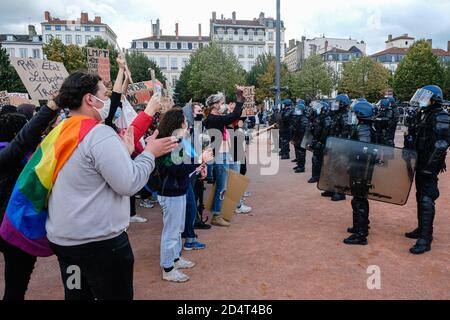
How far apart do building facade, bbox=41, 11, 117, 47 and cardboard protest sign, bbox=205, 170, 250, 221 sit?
253 feet

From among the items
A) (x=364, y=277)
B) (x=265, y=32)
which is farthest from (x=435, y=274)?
(x=265, y=32)

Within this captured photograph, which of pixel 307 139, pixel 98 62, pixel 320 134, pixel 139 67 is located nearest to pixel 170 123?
pixel 98 62

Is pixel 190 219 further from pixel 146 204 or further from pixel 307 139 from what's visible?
pixel 307 139

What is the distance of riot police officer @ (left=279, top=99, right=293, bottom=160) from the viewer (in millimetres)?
12986

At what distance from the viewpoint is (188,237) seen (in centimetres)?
498

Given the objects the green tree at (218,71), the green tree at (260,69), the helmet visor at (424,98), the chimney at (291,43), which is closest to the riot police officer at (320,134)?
the helmet visor at (424,98)

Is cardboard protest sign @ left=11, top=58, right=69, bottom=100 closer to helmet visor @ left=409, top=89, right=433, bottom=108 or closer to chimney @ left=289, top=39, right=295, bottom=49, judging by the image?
helmet visor @ left=409, top=89, right=433, bottom=108

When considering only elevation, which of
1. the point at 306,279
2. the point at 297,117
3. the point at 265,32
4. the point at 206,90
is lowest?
the point at 306,279

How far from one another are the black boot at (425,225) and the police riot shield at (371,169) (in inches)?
8.9

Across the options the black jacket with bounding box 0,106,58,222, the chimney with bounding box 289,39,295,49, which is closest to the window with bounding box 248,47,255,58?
the chimney with bounding box 289,39,295,49

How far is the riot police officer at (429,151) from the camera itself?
4551 millimetres

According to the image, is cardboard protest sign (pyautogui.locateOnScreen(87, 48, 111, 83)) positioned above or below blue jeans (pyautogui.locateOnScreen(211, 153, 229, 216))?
above

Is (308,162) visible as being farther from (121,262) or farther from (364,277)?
(121,262)
